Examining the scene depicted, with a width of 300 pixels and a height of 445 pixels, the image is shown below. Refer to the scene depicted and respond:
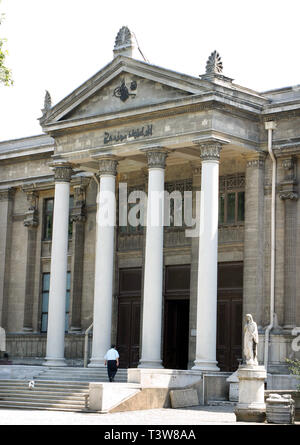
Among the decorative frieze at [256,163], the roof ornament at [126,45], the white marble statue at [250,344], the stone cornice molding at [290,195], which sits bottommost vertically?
the white marble statue at [250,344]

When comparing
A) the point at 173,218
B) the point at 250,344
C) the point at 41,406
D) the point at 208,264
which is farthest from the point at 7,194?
the point at 250,344

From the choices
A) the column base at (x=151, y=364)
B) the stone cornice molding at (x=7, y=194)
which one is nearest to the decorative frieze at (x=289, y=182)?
the column base at (x=151, y=364)

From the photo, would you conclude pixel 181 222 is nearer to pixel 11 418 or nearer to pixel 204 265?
pixel 204 265

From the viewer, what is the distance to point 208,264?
103 feet

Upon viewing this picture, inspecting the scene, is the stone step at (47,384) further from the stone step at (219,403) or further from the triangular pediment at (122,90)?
the triangular pediment at (122,90)

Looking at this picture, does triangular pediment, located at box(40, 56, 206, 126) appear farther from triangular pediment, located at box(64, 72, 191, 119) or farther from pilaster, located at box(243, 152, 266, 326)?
pilaster, located at box(243, 152, 266, 326)

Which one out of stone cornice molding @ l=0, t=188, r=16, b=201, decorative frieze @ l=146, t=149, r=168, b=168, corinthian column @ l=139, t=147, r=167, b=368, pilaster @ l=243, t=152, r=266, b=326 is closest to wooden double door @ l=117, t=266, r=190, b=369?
pilaster @ l=243, t=152, r=266, b=326

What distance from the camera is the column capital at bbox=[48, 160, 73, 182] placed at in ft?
119

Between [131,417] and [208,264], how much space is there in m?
7.15

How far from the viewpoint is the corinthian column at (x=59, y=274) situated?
35375 millimetres

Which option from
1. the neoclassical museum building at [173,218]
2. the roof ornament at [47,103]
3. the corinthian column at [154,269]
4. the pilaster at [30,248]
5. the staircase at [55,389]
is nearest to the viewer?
the staircase at [55,389]

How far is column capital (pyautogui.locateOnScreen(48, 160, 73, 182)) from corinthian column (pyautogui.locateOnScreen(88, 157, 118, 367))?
1930 mm
